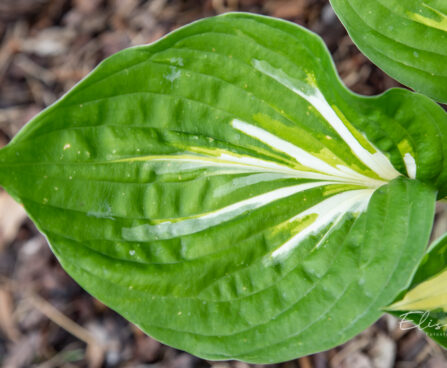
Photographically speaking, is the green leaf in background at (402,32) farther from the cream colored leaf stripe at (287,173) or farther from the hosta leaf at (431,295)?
the hosta leaf at (431,295)

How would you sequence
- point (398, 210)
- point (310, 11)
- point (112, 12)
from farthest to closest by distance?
point (112, 12) < point (310, 11) < point (398, 210)

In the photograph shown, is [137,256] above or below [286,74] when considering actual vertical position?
below

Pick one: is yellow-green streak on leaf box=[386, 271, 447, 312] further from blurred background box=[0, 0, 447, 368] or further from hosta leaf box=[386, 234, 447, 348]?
blurred background box=[0, 0, 447, 368]

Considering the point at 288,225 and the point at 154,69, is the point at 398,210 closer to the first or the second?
the point at 288,225

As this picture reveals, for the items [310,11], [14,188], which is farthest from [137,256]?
[310,11]

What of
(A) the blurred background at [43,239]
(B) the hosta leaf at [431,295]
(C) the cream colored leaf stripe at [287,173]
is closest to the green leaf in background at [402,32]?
(C) the cream colored leaf stripe at [287,173]

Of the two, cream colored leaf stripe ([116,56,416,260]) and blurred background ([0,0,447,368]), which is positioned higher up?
cream colored leaf stripe ([116,56,416,260])

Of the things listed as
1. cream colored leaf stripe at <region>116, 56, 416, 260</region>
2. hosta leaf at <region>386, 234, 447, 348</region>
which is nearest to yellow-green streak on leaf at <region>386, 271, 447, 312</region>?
hosta leaf at <region>386, 234, 447, 348</region>
